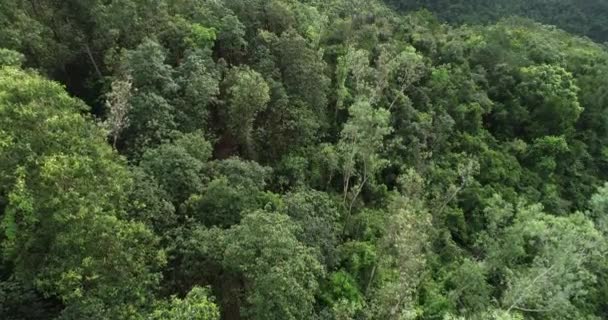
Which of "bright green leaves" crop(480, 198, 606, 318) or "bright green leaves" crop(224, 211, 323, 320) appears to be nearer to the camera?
"bright green leaves" crop(224, 211, 323, 320)

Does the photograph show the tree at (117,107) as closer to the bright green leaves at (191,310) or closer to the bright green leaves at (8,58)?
the bright green leaves at (8,58)

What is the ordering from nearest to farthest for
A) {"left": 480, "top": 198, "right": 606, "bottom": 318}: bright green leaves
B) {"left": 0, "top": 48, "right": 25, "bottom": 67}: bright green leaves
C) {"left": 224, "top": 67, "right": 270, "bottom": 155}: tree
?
{"left": 0, "top": 48, "right": 25, "bottom": 67}: bright green leaves < {"left": 480, "top": 198, "right": 606, "bottom": 318}: bright green leaves < {"left": 224, "top": 67, "right": 270, "bottom": 155}: tree

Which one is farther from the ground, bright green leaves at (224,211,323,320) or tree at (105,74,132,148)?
tree at (105,74,132,148)

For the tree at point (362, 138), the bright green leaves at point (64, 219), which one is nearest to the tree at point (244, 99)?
the tree at point (362, 138)

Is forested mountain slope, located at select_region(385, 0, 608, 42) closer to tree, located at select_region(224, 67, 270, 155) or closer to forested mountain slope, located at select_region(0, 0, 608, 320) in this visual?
forested mountain slope, located at select_region(0, 0, 608, 320)

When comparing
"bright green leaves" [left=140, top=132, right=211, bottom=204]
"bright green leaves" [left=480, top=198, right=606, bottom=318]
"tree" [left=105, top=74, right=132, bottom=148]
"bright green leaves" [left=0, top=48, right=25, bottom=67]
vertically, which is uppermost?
"bright green leaves" [left=0, top=48, right=25, bottom=67]

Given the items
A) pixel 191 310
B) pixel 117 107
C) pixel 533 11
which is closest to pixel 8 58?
pixel 117 107

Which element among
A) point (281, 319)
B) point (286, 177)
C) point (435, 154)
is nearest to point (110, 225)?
point (281, 319)

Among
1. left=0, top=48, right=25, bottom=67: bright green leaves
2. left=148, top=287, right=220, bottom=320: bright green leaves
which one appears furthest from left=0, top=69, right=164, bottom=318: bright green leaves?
left=0, top=48, right=25, bottom=67: bright green leaves

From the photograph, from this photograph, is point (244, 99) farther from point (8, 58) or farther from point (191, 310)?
point (191, 310)
